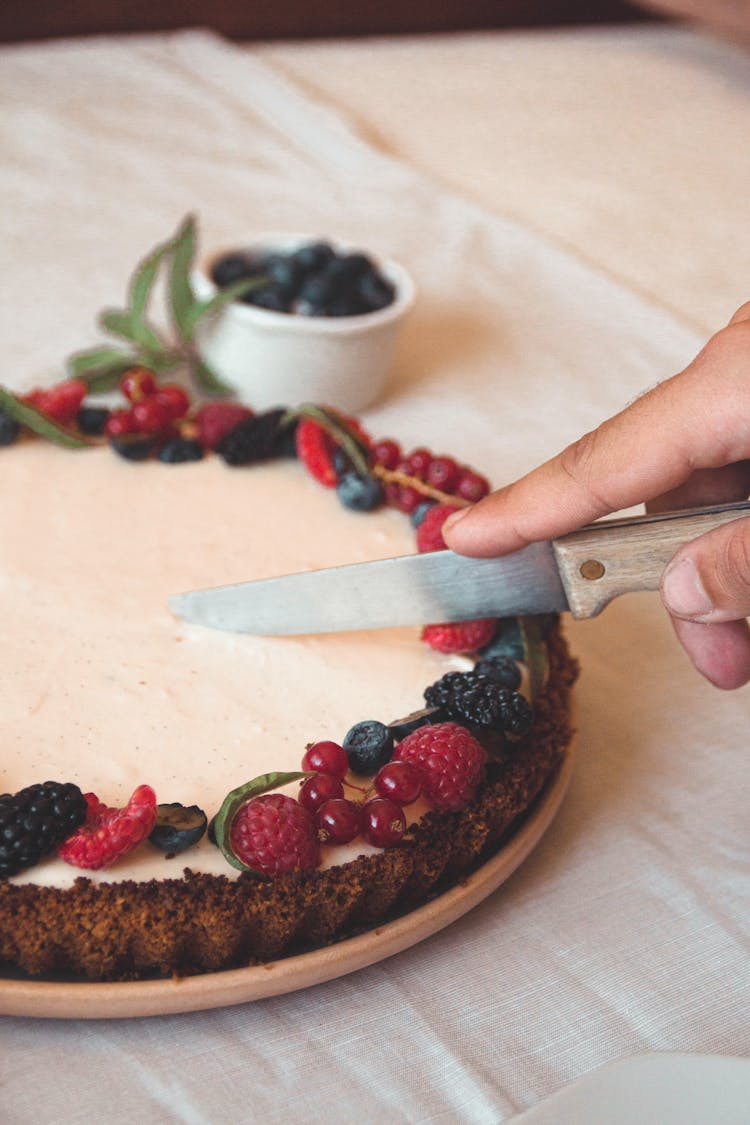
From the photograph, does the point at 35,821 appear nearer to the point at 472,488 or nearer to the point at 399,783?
the point at 399,783

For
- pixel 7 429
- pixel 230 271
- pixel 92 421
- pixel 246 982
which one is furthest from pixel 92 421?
pixel 246 982

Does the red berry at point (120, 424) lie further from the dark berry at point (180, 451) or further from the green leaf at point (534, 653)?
the green leaf at point (534, 653)

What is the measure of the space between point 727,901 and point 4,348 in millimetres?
1332

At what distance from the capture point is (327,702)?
1.05 m

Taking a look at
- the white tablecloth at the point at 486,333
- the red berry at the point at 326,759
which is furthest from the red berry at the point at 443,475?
the red berry at the point at 326,759

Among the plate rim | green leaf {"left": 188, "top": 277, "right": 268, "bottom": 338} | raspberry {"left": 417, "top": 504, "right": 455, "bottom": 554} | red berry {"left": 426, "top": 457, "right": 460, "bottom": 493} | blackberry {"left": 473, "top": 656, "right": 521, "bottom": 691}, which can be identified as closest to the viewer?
the plate rim

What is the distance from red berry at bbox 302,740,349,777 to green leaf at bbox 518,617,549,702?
21cm

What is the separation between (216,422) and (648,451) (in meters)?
0.62

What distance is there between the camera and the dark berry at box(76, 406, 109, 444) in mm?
1398

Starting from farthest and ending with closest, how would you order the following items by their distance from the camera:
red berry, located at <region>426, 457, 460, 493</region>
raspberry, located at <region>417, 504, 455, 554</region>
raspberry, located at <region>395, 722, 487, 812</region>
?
1. red berry, located at <region>426, 457, 460, 493</region>
2. raspberry, located at <region>417, 504, 455, 554</region>
3. raspberry, located at <region>395, 722, 487, 812</region>

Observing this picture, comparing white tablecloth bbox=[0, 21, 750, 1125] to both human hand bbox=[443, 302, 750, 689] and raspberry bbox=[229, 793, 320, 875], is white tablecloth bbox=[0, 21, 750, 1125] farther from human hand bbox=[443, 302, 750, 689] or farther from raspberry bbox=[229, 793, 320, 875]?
human hand bbox=[443, 302, 750, 689]

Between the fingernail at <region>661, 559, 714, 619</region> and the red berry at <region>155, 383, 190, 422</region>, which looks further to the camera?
the red berry at <region>155, 383, 190, 422</region>

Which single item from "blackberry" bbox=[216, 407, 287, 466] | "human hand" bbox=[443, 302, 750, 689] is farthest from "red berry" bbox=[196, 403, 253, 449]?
"human hand" bbox=[443, 302, 750, 689]

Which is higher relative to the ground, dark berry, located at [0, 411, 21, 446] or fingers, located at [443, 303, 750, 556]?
fingers, located at [443, 303, 750, 556]
